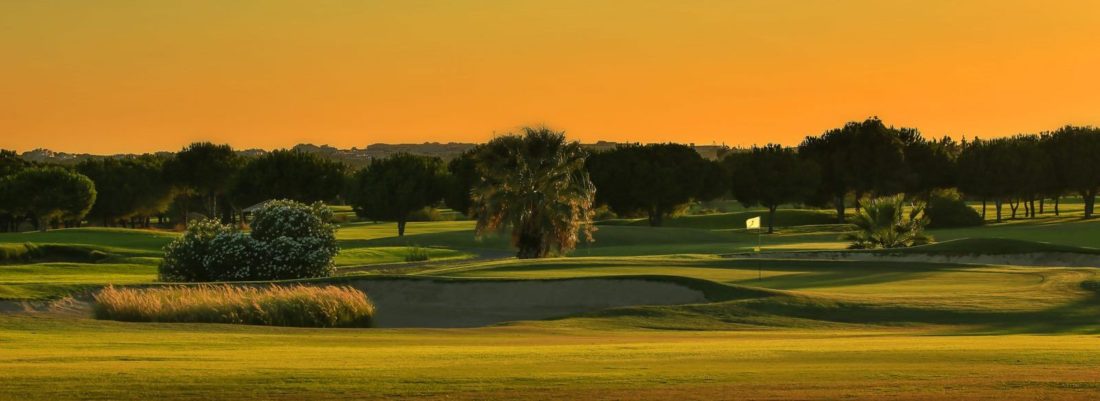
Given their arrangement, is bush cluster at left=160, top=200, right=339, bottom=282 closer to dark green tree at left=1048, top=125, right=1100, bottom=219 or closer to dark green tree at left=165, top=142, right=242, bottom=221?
dark green tree at left=1048, top=125, right=1100, bottom=219

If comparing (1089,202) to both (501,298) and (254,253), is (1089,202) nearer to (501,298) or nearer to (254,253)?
(254,253)

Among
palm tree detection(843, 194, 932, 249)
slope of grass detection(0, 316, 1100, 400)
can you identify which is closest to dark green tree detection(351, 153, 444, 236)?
palm tree detection(843, 194, 932, 249)

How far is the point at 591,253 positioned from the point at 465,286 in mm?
36189

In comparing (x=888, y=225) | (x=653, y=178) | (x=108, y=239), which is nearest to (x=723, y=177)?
(x=653, y=178)

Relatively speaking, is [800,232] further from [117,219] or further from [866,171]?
[117,219]

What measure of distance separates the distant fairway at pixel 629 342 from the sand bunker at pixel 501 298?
65mm

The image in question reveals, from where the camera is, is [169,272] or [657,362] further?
[169,272]

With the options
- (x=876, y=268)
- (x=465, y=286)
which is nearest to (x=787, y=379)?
(x=465, y=286)

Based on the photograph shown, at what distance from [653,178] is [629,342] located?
7748 centimetres

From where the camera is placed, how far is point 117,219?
12900cm

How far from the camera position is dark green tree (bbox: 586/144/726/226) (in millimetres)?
99625

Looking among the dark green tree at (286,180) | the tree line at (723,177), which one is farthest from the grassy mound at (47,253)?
the dark green tree at (286,180)

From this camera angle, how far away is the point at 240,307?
28.7m

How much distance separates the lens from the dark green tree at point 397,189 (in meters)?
97.8
